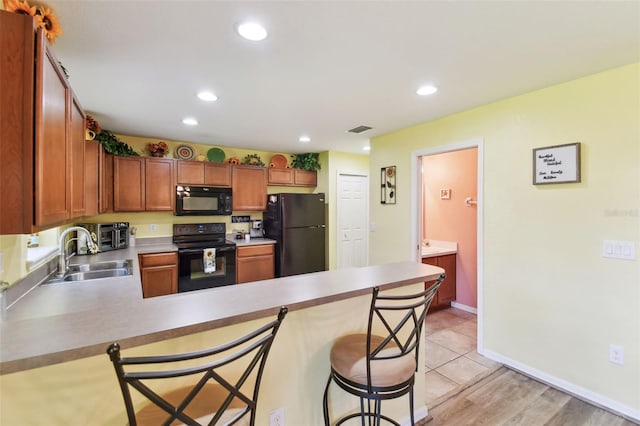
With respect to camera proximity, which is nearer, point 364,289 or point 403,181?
point 364,289

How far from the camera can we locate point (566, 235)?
87.9 inches

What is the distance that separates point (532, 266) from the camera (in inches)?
95.4

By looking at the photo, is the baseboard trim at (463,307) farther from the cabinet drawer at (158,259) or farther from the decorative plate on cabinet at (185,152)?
the decorative plate on cabinet at (185,152)

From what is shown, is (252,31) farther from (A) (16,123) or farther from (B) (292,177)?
(B) (292,177)

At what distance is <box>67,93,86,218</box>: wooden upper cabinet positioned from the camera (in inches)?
62.9

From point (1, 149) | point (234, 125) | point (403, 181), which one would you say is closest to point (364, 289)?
point (1, 149)

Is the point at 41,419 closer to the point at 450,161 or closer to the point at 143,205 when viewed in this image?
the point at 143,205

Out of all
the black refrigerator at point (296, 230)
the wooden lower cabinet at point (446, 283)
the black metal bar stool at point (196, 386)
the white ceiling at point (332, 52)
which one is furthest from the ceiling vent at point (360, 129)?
the black metal bar stool at point (196, 386)

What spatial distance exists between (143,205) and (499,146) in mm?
4205

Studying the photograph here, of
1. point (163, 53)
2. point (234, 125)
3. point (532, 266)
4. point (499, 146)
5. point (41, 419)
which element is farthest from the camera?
point (234, 125)

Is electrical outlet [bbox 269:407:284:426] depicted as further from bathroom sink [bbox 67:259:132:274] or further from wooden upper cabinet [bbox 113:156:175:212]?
wooden upper cabinet [bbox 113:156:175:212]

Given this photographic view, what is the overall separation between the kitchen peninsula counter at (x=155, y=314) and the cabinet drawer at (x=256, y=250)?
8.17 feet

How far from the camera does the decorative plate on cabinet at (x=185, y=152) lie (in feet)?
13.9

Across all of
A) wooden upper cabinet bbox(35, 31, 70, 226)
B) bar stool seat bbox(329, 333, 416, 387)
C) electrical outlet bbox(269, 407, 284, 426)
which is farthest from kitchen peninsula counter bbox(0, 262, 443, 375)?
electrical outlet bbox(269, 407, 284, 426)
